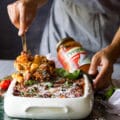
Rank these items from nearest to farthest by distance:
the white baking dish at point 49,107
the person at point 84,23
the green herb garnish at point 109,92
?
the white baking dish at point 49,107 → the green herb garnish at point 109,92 → the person at point 84,23

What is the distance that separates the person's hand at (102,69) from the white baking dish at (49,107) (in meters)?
0.15

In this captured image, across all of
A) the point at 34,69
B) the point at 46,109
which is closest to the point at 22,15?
the point at 34,69

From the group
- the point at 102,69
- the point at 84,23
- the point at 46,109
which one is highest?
the point at 46,109

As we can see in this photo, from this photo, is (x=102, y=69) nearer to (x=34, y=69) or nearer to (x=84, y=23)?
(x=34, y=69)

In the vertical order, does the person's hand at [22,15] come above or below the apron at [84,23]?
above

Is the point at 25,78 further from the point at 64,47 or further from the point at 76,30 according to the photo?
the point at 76,30

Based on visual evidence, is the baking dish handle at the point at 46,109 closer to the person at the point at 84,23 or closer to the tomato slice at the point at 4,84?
the tomato slice at the point at 4,84

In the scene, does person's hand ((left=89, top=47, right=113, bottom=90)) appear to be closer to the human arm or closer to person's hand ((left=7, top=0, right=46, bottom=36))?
the human arm

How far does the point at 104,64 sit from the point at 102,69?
3cm

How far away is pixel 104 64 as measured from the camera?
872mm

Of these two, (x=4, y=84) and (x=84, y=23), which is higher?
(x=4, y=84)

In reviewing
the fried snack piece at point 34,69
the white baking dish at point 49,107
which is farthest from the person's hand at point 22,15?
the white baking dish at point 49,107

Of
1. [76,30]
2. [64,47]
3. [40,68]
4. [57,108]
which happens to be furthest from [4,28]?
[57,108]

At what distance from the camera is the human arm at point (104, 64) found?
794mm
